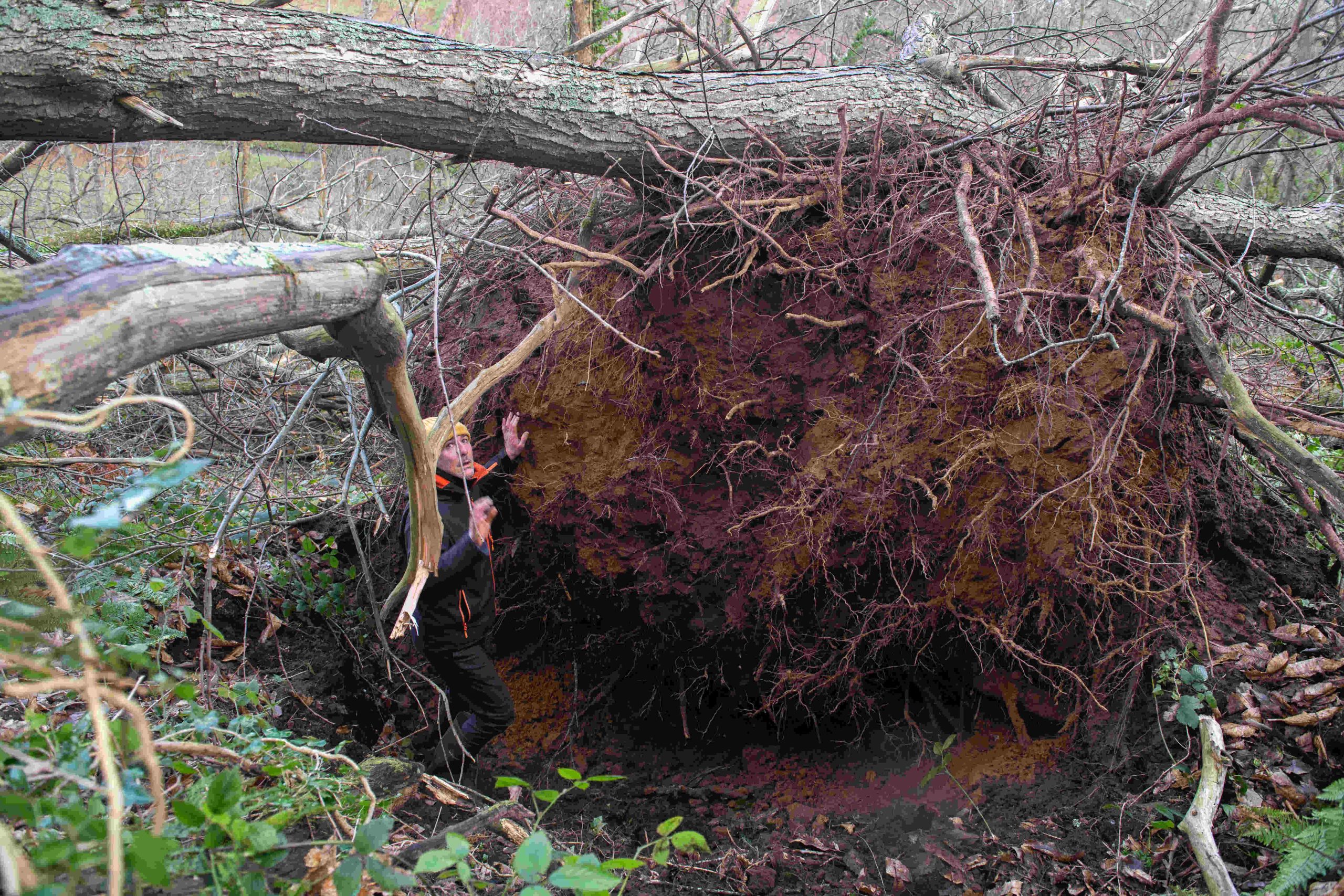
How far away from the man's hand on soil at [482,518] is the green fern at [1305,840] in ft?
10.2

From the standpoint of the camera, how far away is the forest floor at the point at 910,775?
2998 millimetres

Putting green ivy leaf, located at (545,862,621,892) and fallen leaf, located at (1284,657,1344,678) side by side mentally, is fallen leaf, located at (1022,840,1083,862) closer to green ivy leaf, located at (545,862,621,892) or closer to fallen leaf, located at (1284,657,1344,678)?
fallen leaf, located at (1284,657,1344,678)

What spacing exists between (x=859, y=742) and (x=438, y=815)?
94.4 inches

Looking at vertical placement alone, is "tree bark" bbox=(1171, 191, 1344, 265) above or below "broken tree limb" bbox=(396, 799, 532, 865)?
above

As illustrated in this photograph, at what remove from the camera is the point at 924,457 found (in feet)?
11.6

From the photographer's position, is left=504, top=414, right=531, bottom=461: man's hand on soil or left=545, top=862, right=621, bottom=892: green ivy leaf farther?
left=504, top=414, right=531, bottom=461: man's hand on soil

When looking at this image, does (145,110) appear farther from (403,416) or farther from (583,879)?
(583,879)

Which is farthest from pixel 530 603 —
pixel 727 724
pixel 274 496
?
pixel 274 496

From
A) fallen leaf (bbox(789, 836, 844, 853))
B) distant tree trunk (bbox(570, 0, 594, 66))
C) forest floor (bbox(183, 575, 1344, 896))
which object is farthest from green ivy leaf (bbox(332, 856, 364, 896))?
distant tree trunk (bbox(570, 0, 594, 66))

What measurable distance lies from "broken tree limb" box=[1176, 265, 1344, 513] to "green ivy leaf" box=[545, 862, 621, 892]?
2571 mm

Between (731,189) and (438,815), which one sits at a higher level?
(731,189)

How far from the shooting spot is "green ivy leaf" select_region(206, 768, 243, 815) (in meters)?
1.58

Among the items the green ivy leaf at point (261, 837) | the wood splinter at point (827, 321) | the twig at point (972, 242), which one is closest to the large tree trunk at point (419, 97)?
the twig at point (972, 242)

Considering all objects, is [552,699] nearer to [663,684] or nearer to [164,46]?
[663,684]
